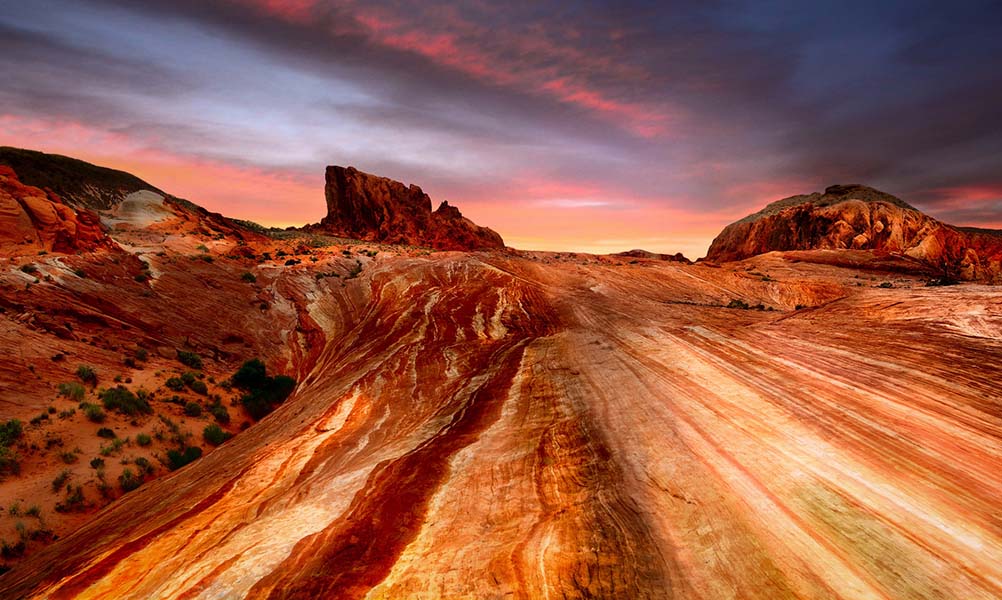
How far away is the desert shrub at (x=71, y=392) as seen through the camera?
15.1 metres

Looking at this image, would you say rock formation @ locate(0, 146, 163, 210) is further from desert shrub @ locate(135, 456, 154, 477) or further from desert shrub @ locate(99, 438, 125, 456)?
desert shrub @ locate(135, 456, 154, 477)

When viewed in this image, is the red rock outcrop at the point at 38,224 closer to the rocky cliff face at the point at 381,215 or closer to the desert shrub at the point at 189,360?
the desert shrub at the point at 189,360

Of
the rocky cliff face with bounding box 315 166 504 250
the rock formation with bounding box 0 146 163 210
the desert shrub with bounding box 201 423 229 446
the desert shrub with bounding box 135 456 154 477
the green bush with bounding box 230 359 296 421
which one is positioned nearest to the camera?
the desert shrub with bounding box 135 456 154 477

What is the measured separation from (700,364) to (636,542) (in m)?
7.01

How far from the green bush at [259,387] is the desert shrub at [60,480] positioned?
6.12 metres

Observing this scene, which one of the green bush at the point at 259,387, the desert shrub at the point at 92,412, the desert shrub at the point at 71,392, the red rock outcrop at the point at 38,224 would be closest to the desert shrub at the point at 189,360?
the green bush at the point at 259,387

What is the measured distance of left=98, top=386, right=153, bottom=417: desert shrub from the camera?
15.6 meters

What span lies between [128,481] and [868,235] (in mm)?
90683

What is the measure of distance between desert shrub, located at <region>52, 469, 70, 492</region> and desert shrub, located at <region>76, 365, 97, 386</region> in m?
4.98

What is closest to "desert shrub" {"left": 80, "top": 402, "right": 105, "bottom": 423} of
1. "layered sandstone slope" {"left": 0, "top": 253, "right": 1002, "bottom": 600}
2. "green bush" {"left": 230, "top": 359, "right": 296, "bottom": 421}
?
"green bush" {"left": 230, "top": 359, "right": 296, "bottom": 421}

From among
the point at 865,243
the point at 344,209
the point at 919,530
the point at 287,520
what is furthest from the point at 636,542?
the point at 344,209

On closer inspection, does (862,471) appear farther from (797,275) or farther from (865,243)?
(865,243)

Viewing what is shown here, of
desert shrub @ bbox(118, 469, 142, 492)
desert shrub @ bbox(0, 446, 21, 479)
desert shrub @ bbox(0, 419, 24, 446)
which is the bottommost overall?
desert shrub @ bbox(118, 469, 142, 492)

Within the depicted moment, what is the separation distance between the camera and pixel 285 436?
414 inches
